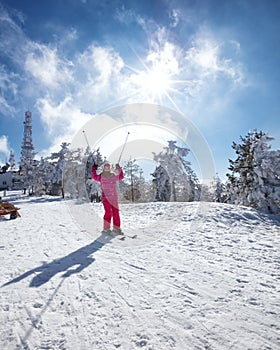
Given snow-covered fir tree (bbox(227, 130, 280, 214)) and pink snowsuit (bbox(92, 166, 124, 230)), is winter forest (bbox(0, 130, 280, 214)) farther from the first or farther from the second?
pink snowsuit (bbox(92, 166, 124, 230))

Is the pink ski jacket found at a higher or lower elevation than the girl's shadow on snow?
higher

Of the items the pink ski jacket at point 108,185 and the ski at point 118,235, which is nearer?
the ski at point 118,235

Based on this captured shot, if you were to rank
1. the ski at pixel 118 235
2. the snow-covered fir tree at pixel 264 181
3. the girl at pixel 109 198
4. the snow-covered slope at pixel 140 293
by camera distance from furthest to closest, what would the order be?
the snow-covered fir tree at pixel 264 181 < the girl at pixel 109 198 < the ski at pixel 118 235 < the snow-covered slope at pixel 140 293

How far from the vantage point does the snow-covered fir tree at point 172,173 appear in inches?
1071

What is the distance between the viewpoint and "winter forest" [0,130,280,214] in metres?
14.3

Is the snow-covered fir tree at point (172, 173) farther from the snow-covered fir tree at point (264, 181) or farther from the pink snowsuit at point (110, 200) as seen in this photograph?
the pink snowsuit at point (110, 200)

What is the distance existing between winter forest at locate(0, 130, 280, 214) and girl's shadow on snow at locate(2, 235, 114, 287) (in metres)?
13.7

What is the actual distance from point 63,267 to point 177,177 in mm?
24309

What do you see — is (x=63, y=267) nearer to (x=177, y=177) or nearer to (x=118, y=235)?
(x=118, y=235)

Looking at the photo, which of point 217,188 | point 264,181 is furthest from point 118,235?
point 217,188

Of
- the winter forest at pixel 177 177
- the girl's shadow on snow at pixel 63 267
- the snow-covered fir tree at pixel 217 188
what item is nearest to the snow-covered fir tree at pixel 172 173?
the winter forest at pixel 177 177

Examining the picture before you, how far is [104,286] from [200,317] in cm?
156

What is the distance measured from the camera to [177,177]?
27.4m

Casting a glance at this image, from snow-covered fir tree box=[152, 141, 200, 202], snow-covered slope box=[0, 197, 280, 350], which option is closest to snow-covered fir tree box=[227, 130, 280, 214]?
snow-covered slope box=[0, 197, 280, 350]
